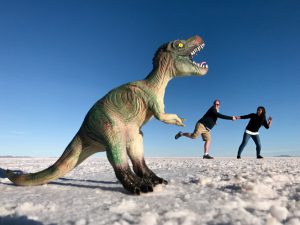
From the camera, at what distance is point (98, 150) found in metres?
4.08

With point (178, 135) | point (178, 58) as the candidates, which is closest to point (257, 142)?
point (178, 135)

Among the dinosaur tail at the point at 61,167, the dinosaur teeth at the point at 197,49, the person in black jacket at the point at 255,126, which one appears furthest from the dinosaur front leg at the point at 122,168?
the person in black jacket at the point at 255,126

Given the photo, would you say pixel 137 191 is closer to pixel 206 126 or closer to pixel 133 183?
pixel 133 183

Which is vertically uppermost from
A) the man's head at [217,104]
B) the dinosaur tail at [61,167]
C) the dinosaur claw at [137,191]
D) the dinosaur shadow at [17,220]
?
the man's head at [217,104]

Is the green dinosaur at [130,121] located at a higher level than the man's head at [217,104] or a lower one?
lower

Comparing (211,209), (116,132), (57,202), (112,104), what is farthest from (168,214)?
(112,104)

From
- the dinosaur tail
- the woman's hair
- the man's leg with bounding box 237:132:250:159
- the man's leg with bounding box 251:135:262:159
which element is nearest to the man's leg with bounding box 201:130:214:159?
the man's leg with bounding box 237:132:250:159

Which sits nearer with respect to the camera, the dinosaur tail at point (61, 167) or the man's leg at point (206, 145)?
the dinosaur tail at point (61, 167)

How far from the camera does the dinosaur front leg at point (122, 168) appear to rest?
339cm

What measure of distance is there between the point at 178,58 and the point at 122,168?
1586 mm

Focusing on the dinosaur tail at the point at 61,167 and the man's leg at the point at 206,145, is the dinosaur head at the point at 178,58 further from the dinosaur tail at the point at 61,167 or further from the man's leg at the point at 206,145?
the man's leg at the point at 206,145

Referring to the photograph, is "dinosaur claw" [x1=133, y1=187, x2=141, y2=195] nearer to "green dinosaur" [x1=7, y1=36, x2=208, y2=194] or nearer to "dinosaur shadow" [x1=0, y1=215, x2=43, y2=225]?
"green dinosaur" [x1=7, y1=36, x2=208, y2=194]

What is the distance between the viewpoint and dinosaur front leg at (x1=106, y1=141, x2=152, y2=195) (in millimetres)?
3387

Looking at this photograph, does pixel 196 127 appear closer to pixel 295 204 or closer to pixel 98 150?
pixel 98 150
